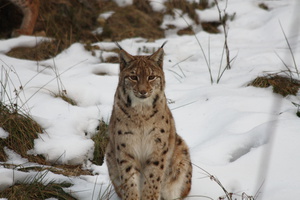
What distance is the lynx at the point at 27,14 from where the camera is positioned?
789 centimetres

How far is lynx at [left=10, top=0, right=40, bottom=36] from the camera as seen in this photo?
25.9ft

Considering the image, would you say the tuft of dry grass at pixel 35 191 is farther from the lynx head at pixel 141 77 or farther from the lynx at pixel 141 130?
the lynx head at pixel 141 77

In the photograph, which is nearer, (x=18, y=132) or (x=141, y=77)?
(x=141, y=77)

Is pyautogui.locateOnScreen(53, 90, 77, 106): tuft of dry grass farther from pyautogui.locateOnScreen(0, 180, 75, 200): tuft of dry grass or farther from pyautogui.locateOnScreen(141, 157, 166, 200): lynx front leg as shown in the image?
pyautogui.locateOnScreen(141, 157, 166, 200): lynx front leg

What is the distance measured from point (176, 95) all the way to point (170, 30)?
292 cm

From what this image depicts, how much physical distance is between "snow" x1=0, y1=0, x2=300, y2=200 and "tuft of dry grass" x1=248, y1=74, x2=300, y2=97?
92 millimetres

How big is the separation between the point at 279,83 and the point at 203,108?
40.1 inches

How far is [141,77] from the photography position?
12.5 feet

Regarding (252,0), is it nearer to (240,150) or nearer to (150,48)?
(150,48)

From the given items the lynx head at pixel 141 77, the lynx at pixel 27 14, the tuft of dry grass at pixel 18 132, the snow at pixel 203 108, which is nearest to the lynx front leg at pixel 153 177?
the snow at pixel 203 108

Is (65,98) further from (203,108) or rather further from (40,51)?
(40,51)

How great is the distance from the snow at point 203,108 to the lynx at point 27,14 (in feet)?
0.99

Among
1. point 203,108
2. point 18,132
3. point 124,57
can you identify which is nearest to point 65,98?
point 18,132

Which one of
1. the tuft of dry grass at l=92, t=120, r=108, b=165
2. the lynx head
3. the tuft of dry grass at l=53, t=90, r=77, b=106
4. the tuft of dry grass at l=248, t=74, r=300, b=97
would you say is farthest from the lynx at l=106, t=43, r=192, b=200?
the tuft of dry grass at l=248, t=74, r=300, b=97
